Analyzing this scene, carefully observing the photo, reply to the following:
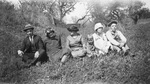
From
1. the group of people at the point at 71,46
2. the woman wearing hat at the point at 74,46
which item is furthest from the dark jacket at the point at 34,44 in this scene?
the woman wearing hat at the point at 74,46

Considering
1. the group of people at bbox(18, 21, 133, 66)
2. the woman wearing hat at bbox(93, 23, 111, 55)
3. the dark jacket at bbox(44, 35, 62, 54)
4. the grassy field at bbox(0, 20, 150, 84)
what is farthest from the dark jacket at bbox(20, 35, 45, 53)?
the woman wearing hat at bbox(93, 23, 111, 55)

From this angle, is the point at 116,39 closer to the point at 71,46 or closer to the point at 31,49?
the point at 71,46

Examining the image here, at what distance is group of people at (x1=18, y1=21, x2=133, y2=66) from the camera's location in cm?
761

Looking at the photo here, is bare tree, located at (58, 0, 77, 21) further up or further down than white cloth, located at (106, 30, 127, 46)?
further up

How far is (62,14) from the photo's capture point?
41094 millimetres

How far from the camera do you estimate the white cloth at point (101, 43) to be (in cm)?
757

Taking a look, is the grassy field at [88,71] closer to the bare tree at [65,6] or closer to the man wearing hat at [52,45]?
the man wearing hat at [52,45]

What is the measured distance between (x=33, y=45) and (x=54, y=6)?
30791mm

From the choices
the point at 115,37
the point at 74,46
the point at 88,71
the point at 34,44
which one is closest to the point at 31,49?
the point at 34,44

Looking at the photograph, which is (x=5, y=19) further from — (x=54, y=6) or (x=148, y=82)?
(x=54, y=6)

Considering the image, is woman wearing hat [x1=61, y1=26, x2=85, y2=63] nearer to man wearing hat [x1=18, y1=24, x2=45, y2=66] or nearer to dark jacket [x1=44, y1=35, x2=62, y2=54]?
dark jacket [x1=44, y1=35, x2=62, y2=54]

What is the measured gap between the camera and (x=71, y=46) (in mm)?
8055

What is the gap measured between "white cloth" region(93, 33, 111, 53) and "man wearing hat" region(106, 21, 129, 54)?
165 millimetres

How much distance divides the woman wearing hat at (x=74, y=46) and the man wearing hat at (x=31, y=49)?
94 centimetres
